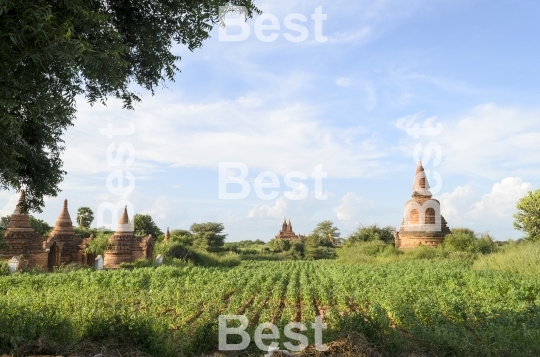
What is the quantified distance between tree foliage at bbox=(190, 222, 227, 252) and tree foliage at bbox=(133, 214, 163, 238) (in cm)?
650

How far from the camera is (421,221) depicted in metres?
35.0

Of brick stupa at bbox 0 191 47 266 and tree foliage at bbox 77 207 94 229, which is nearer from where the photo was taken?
brick stupa at bbox 0 191 47 266

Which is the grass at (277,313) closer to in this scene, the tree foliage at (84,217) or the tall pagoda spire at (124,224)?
the tall pagoda spire at (124,224)

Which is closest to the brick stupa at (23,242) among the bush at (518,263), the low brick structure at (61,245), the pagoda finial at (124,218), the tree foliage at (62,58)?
Result: the low brick structure at (61,245)

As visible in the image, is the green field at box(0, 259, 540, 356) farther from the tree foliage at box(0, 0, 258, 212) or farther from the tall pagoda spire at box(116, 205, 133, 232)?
the tall pagoda spire at box(116, 205, 133, 232)

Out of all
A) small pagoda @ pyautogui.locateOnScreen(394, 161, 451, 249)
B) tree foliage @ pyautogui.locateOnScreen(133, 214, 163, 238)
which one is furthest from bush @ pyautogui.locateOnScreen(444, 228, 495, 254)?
tree foliage @ pyautogui.locateOnScreen(133, 214, 163, 238)

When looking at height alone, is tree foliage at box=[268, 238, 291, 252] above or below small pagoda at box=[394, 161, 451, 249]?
below

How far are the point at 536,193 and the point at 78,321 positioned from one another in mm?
44737

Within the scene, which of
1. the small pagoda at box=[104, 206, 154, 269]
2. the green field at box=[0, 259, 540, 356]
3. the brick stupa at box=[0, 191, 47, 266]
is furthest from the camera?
the small pagoda at box=[104, 206, 154, 269]

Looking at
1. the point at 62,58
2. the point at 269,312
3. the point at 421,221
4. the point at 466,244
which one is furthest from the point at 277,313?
the point at 421,221

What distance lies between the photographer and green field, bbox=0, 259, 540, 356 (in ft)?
20.2

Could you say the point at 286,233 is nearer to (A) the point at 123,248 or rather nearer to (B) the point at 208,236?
(B) the point at 208,236

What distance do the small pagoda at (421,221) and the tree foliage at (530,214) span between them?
35.5 ft

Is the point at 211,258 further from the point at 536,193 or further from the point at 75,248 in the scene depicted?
the point at 536,193
